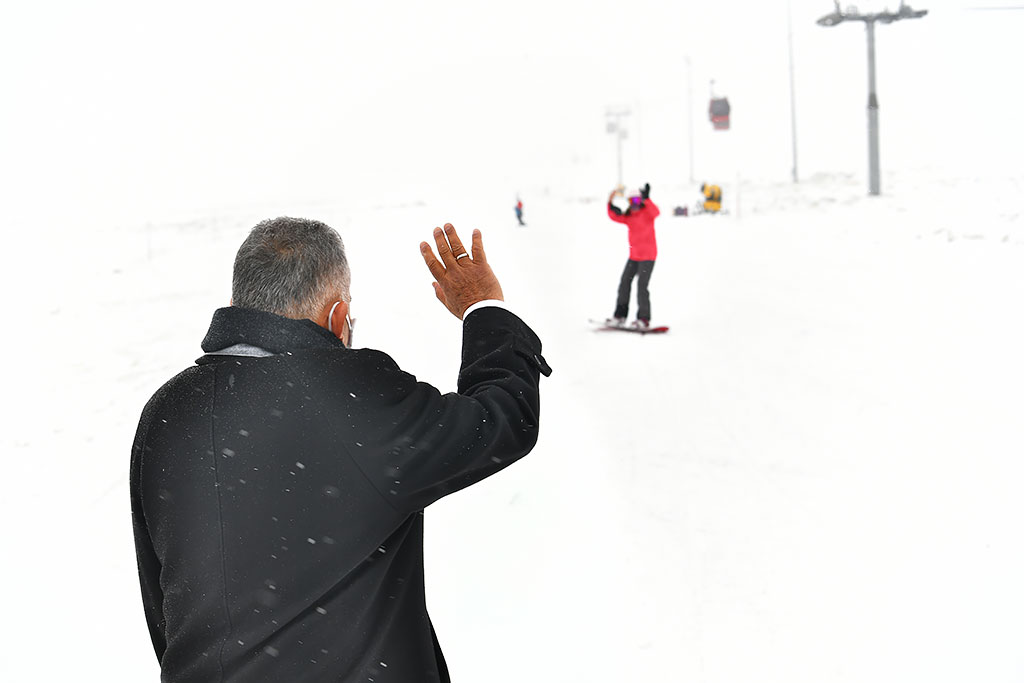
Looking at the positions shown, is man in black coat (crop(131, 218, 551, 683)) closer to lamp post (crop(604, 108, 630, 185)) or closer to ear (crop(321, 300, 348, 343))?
ear (crop(321, 300, 348, 343))

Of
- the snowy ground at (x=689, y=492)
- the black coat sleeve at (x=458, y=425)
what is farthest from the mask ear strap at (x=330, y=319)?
the snowy ground at (x=689, y=492)

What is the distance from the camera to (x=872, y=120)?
78.5 feet

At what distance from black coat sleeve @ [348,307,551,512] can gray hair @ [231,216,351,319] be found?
0.22 metres

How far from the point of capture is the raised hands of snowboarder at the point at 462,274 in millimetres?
1872

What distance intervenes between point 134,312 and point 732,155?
228ft

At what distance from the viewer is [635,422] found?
6.17 m

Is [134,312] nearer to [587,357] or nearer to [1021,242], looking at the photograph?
[587,357]

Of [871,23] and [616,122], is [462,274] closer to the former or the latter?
[871,23]

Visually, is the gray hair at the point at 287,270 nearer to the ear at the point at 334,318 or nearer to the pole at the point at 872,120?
the ear at the point at 334,318

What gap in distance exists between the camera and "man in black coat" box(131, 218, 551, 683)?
58.2 inches

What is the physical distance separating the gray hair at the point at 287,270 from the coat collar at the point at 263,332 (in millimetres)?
43

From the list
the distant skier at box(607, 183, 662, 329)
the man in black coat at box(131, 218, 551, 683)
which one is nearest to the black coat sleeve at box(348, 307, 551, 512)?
the man in black coat at box(131, 218, 551, 683)

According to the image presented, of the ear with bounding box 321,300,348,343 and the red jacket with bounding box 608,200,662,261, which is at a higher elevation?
the red jacket with bounding box 608,200,662,261

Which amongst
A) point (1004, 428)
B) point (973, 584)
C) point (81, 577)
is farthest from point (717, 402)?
point (81, 577)
